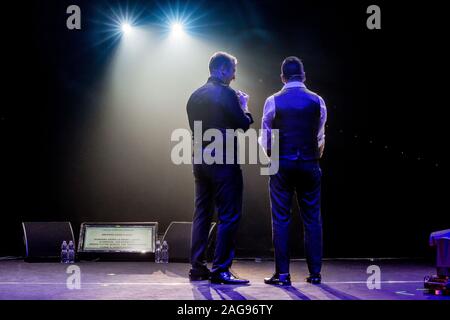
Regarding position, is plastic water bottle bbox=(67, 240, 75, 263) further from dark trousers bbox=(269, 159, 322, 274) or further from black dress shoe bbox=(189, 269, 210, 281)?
dark trousers bbox=(269, 159, 322, 274)

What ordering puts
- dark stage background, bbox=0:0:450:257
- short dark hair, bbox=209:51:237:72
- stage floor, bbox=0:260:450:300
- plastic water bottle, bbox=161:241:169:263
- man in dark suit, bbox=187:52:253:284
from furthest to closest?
dark stage background, bbox=0:0:450:257, plastic water bottle, bbox=161:241:169:263, short dark hair, bbox=209:51:237:72, man in dark suit, bbox=187:52:253:284, stage floor, bbox=0:260:450:300

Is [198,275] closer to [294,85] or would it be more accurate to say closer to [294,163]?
[294,163]

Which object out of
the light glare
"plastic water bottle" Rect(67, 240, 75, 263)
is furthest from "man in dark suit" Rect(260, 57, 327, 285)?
the light glare

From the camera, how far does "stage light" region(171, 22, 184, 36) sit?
6254mm

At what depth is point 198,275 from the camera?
158 inches

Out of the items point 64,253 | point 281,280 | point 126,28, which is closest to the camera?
point 281,280

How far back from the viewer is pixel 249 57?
249 inches

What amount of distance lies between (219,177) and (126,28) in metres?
3.16

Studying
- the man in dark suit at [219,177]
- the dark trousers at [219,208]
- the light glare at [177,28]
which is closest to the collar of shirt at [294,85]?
the man in dark suit at [219,177]

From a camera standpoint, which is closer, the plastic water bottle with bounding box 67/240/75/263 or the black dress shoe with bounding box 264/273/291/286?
the black dress shoe with bounding box 264/273/291/286

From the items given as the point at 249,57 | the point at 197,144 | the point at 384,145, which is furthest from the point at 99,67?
the point at 384,145

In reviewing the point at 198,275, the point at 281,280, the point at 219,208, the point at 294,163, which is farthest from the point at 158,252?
the point at 294,163

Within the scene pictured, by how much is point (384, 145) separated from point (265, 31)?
76.2 inches
